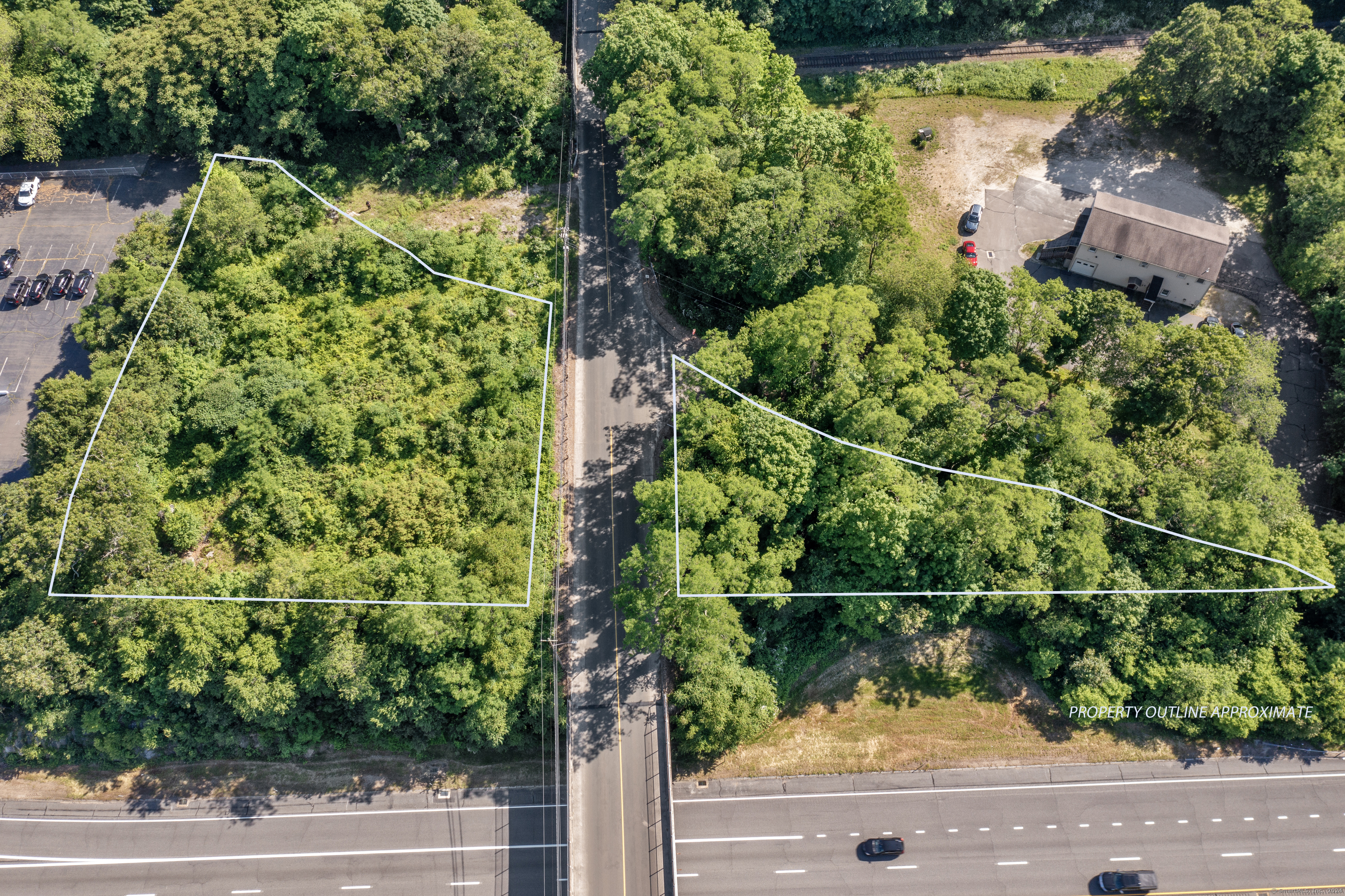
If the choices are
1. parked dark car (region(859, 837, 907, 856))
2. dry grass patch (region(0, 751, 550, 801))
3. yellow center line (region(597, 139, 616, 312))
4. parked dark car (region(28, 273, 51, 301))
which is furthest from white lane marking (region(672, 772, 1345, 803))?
parked dark car (region(28, 273, 51, 301))

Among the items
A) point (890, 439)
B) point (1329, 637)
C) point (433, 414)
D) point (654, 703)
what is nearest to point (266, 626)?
point (433, 414)

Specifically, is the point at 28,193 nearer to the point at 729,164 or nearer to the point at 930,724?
the point at 729,164

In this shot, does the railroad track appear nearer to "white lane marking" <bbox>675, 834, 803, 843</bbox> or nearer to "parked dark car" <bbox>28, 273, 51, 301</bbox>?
"white lane marking" <bbox>675, 834, 803, 843</bbox>

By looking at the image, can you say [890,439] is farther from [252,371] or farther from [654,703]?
[252,371]

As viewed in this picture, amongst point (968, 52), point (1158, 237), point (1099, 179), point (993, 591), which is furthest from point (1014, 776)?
point (968, 52)

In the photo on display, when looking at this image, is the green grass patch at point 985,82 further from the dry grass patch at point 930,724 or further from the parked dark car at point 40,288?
the parked dark car at point 40,288

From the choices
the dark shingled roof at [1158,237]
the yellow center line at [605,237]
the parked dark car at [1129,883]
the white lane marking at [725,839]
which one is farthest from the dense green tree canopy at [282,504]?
the dark shingled roof at [1158,237]
